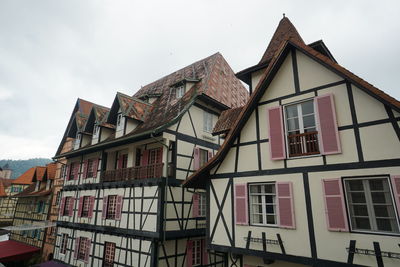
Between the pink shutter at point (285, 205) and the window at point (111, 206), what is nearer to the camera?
the pink shutter at point (285, 205)

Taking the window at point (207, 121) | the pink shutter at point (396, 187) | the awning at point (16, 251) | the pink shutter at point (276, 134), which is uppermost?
the window at point (207, 121)

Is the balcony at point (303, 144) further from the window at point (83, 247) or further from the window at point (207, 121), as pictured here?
the window at point (83, 247)

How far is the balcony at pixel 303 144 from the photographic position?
22.3 ft

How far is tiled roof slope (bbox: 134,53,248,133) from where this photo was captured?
558 inches

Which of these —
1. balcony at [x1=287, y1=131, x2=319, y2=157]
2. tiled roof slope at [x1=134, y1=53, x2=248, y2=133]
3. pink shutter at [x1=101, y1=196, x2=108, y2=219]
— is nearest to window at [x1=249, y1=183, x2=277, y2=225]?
balcony at [x1=287, y1=131, x2=319, y2=157]

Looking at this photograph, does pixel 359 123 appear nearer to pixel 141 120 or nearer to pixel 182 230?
pixel 182 230

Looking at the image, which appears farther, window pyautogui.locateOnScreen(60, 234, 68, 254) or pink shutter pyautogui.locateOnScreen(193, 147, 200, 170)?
window pyautogui.locateOnScreen(60, 234, 68, 254)

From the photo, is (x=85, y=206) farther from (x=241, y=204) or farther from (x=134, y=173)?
(x=241, y=204)

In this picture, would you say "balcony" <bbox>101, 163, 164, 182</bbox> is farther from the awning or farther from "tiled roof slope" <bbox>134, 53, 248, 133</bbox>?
the awning

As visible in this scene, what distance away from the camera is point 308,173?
6664 mm

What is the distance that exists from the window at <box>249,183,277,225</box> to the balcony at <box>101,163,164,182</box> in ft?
18.5

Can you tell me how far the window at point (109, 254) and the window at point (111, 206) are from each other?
1.54 meters

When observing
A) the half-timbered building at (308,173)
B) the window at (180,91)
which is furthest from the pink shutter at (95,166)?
the half-timbered building at (308,173)

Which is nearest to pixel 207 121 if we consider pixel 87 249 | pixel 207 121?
pixel 207 121
